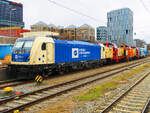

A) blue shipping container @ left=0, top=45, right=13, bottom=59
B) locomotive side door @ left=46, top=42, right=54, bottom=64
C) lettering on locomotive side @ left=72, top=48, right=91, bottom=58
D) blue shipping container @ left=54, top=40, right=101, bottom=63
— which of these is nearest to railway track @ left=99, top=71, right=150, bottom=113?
locomotive side door @ left=46, top=42, right=54, bottom=64

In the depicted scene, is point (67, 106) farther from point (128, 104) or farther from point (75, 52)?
point (75, 52)

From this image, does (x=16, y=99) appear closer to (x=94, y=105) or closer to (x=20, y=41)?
(x=94, y=105)

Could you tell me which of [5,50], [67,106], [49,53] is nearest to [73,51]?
[49,53]

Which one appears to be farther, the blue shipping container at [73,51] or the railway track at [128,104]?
the blue shipping container at [73,51]

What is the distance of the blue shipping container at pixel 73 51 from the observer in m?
15.0

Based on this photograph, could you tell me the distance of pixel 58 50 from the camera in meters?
14.8

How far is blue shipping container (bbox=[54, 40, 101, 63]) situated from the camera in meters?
15.0

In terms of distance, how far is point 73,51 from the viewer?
55.7 ft

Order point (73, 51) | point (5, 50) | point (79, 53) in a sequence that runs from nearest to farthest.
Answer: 1. point (73, 51)
2. point (79, 53)
3. point (5, 50)

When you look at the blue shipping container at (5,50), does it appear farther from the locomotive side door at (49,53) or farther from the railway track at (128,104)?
the railway track at (128,104)

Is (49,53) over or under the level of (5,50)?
under

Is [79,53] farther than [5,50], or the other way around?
[5,50]

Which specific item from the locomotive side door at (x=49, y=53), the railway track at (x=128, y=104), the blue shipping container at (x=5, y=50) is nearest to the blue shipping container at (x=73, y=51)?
the locomotive side door at (x=49, y=53)

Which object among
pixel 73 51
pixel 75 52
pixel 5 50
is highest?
pixel 5 50
